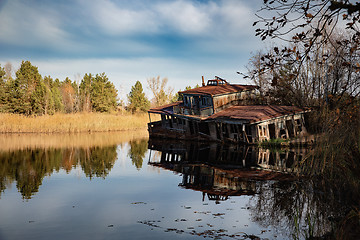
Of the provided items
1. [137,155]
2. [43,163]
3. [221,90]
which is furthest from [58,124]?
[221,90]

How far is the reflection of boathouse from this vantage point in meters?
14.8

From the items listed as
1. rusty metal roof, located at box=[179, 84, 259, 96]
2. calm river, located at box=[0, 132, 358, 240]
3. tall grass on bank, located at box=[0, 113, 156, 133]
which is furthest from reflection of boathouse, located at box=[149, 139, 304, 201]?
tall grass on bank, located at box=[0, 113, 156, 133]

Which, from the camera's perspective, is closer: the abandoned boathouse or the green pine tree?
the abandoned boathouse

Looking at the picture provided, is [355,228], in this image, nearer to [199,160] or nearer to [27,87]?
[199,160]

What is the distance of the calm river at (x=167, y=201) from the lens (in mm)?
9484

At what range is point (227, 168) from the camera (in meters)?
20.2

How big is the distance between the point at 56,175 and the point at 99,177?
301 centimetres

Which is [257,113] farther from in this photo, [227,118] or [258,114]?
[227,118]

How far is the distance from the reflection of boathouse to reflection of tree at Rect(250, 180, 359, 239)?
1.31 meters

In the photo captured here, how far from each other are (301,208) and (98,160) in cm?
1925

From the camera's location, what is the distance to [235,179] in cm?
1659

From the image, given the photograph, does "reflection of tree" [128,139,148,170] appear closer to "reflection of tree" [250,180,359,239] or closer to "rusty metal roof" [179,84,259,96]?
"rusty metal roof" [179,84,259,96]

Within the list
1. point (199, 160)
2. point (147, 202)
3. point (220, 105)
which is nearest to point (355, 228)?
point (147, 202)

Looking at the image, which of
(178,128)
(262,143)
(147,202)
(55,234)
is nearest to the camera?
(55,234)
